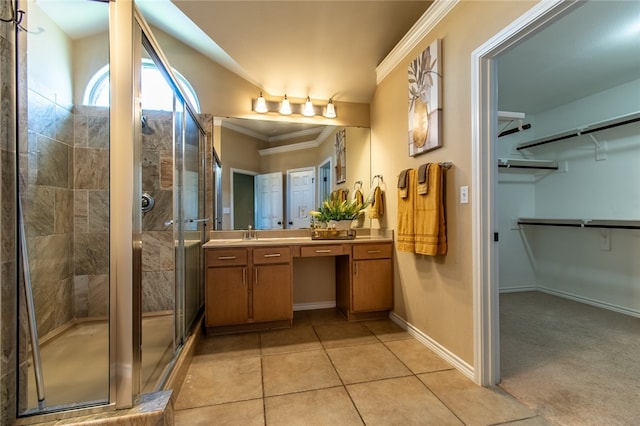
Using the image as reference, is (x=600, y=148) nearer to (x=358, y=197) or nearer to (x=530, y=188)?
(x=530, y=188)

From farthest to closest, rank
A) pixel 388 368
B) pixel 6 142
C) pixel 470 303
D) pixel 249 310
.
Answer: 1. pixel 249 310
2. pixel 388 368
3. pixel 470 303
4. pixel 6 142

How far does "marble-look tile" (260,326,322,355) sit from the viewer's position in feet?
7.06

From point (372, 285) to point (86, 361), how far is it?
221 centimetres

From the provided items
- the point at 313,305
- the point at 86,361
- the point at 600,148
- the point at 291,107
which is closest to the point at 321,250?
the point at 313,305

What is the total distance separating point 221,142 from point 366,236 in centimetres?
189

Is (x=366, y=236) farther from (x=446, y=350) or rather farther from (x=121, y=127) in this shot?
(x=121, y=127)

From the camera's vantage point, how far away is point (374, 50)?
268 centimetres

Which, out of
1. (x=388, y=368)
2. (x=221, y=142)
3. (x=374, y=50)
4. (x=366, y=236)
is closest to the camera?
(x=388, y=368)

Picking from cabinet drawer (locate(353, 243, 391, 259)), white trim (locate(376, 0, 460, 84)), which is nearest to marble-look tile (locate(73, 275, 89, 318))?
cabinet drawer (locate(353, 243, 391, 259))

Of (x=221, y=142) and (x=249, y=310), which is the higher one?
Result: (x=221, y=142)

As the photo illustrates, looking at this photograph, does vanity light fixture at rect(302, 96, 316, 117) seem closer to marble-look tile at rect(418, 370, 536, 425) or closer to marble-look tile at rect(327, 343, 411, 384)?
marble-look tile at rect(327, 343, 411, 384)

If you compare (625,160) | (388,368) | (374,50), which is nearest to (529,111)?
(625,160)

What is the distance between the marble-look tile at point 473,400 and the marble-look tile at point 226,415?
101 cm

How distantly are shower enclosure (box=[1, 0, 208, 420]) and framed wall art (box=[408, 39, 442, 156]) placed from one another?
6.01 ft
